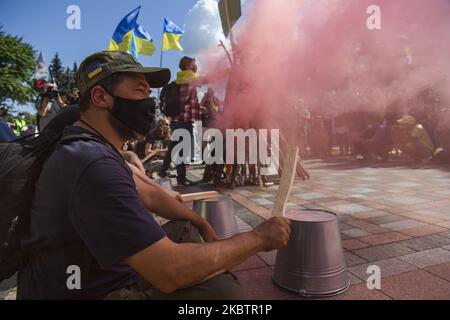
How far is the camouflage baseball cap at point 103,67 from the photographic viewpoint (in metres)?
1.63

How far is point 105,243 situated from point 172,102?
5500mm

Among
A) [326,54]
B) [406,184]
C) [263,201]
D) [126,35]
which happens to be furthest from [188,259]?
[126,35]

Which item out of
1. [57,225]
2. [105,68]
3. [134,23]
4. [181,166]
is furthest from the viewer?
[134,23]

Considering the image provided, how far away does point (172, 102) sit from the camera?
21.2ft

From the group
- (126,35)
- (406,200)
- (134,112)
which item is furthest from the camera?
(126,35)

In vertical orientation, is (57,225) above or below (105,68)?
below

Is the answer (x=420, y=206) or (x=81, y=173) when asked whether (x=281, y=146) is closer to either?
(x=420, y=206)

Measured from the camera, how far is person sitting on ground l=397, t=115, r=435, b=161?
9.16 meters

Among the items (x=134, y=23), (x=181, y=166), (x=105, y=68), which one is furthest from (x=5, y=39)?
(x=105, y=68)

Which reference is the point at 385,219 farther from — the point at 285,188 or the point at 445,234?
the point at 285,188

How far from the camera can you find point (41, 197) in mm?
1325

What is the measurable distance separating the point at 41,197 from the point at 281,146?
5.45 metres

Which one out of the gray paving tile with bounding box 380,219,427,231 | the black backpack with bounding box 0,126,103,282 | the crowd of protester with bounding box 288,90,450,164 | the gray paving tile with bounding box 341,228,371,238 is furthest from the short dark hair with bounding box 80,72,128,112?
the crowd of protester with bounding box 288,90,450,164

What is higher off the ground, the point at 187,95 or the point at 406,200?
the point at 187,95
